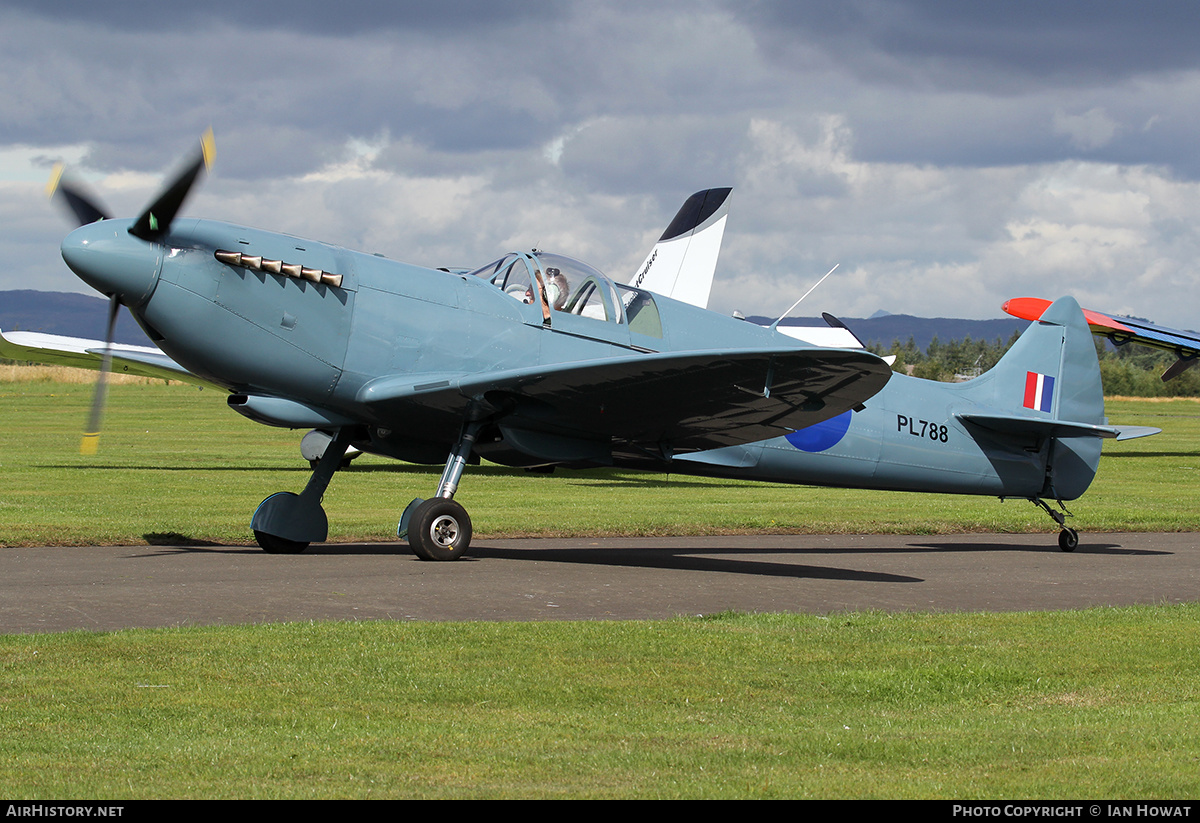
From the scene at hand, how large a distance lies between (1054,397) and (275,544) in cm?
953

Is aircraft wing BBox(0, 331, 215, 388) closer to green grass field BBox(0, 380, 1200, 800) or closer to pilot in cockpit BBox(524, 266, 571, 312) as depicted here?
pilot in cockpit BBox(524, 266, 571, 312)

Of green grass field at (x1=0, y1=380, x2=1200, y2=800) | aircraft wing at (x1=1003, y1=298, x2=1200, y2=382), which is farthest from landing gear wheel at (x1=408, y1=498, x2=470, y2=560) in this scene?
aircraft wing at (x1=1003, y1=298, x2=1200, y2=382)

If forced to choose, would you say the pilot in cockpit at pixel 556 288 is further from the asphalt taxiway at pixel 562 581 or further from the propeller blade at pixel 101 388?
the propeller blade at pixel 101 388

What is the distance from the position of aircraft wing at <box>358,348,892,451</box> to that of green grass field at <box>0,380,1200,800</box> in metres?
2.43

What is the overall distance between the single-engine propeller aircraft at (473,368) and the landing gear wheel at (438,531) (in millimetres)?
19

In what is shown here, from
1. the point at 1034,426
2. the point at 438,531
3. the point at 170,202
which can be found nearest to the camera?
the point at 170,202

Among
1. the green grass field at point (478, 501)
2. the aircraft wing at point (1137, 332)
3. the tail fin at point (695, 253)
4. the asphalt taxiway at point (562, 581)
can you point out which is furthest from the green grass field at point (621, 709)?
the aircraft wing at point (1137, 332)

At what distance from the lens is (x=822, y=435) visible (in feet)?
43.2

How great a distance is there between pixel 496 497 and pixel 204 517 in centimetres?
515

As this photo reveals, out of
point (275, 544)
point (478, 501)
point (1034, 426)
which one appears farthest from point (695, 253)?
point (275, 544)

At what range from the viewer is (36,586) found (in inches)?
367

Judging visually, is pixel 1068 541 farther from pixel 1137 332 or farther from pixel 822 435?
pixel 1137 332

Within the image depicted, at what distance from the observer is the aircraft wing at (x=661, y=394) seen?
10.0m

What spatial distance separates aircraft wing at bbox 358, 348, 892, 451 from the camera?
10039mm
